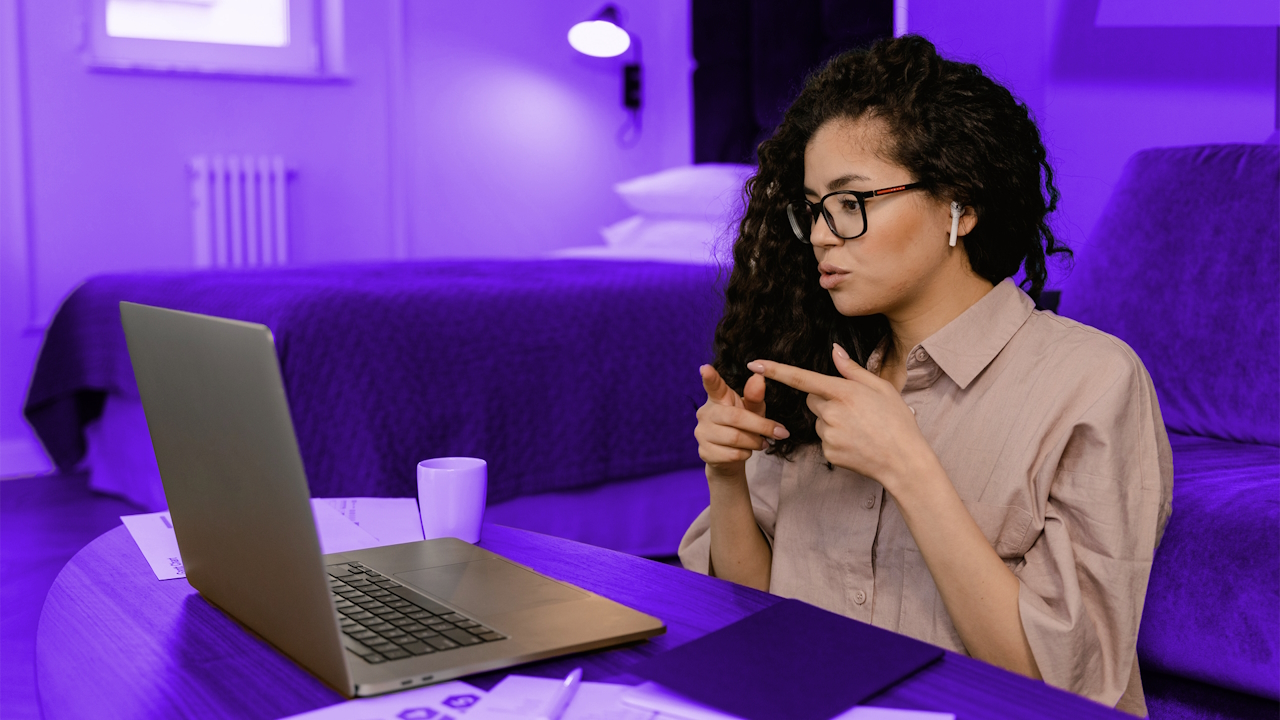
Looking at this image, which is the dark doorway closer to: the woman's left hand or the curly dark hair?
the curly dark hair

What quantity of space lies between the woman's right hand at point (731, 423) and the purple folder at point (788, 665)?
9.6 inches

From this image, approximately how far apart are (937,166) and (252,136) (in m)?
3.40

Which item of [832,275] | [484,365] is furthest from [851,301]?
[484,365]

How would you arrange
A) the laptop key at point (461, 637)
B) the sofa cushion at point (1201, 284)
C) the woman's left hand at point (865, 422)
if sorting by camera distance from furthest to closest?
1. the sofa cushion at point (1201, 284)
2. the woman's left hand at point (865, 422)
3. the laptop key at point (461, 637)

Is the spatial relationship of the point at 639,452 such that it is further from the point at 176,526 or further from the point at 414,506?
the point at 176,526

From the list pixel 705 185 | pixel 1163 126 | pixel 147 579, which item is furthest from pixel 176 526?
pixel 705 185

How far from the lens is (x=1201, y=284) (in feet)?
5.27

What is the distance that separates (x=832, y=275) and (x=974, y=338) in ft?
0.49

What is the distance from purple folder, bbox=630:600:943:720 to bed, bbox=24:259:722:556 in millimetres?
1269

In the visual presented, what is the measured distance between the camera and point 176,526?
2.66 ft

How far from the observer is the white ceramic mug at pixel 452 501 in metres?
0.93

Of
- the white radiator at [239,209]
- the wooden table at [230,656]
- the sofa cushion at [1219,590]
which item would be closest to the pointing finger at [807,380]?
the wooden table at [230,656]

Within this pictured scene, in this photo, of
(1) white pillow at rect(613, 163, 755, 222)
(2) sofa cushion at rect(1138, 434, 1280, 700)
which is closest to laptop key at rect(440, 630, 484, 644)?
(2) sofa cushion at rect(1138, 434, 1280, 700)

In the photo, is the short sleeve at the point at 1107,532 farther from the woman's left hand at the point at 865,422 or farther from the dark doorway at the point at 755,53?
the dark doorway at the point at 755,53
